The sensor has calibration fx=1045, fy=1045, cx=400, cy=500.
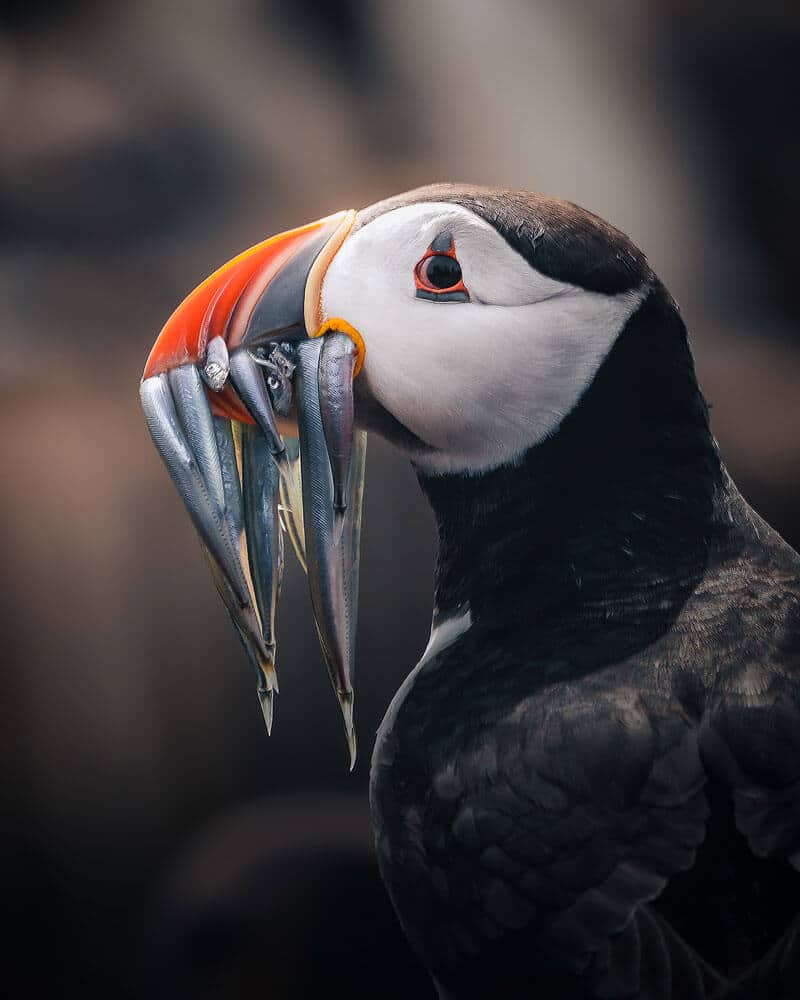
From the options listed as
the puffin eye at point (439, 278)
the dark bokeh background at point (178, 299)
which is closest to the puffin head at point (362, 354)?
the puffin eye at point (439, 278)

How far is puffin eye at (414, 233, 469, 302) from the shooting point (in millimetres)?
958

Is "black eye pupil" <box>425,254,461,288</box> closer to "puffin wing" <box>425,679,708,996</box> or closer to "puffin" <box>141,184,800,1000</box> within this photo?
"puffin" <box>141,184,800,1000</box>

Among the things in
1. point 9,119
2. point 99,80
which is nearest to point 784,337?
point 99,80

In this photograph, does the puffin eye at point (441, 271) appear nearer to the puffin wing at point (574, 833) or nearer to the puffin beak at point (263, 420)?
the puffin beak at point (263, 420)

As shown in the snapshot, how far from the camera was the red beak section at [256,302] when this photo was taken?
976 millimetres

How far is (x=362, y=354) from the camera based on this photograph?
0.98 meters

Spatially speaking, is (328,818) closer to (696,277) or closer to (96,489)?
(96,489)

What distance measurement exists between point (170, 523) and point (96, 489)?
0.11m

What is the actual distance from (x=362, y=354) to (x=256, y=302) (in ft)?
0.37

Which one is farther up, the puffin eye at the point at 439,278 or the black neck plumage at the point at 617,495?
the puffin eye at the point at 439,278

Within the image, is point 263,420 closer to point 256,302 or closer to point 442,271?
point 256,302

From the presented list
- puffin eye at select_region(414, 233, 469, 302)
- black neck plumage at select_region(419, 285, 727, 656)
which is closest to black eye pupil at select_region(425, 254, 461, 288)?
puffin eye at select_region(414, 233, 469, 302)

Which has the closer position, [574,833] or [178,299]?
[574,833]

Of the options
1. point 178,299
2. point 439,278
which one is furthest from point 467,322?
point 178,299
